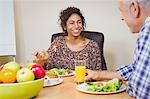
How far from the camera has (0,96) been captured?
4.05 ft

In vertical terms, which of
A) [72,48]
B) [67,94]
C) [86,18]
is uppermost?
[86,18]

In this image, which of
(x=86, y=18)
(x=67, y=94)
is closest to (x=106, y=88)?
(x=67, y=94)

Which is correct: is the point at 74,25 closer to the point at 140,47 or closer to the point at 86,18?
the point at 86,18

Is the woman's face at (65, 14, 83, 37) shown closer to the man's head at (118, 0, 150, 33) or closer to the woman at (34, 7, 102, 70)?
the woman at (34, 7, 102, 70)

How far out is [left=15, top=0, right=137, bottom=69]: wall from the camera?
3.58 meters

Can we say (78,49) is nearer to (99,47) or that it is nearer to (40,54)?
(99,47)

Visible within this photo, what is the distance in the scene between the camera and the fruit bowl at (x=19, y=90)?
48.1 inches

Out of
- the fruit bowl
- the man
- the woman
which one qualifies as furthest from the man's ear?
the woman

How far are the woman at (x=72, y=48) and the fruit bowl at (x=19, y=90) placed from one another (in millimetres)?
1190

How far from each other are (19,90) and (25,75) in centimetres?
8

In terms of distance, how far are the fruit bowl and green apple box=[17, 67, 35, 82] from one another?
1.0 inches

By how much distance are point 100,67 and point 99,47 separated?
0.27 m

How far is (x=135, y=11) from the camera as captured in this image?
111 cm

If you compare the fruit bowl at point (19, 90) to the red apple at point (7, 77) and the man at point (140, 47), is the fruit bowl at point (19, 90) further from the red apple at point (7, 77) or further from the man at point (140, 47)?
the man at point (140, 47)
